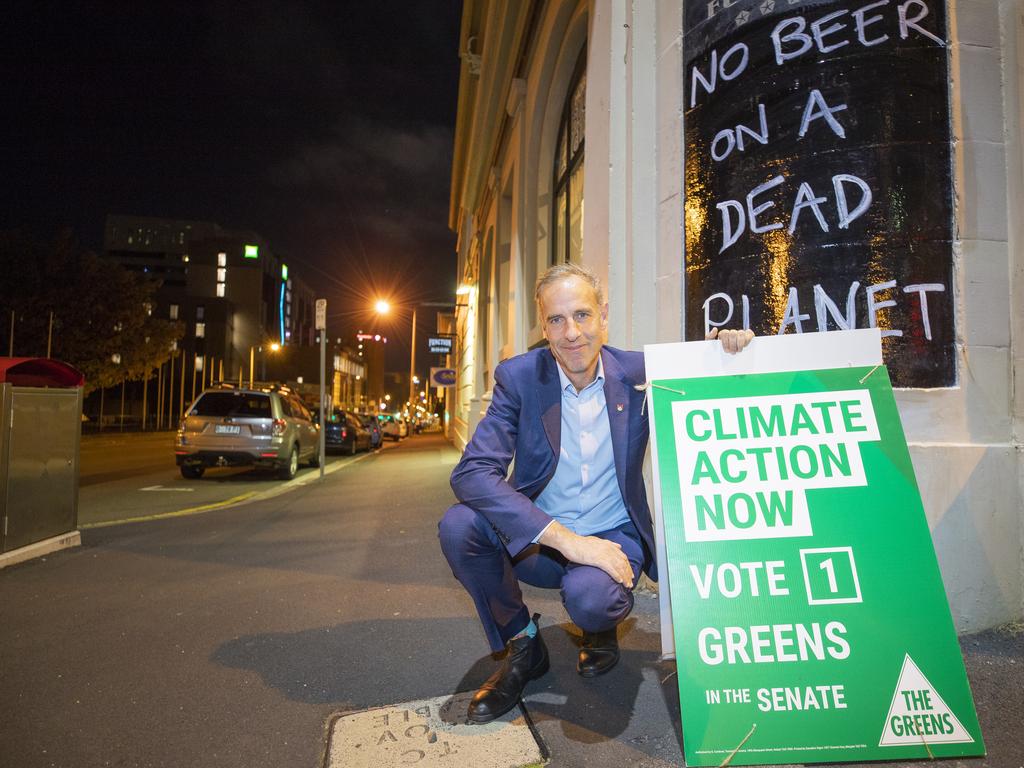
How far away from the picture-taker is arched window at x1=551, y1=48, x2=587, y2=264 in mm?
8359

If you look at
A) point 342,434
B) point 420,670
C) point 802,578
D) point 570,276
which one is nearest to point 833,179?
point 570,276

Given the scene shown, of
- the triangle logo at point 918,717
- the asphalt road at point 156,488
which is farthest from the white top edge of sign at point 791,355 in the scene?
the asphalt road at point 156,488

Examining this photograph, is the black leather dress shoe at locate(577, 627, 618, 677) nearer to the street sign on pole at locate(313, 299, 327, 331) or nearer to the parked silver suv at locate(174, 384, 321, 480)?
the parked silver suv at locate(174, 384, 321, 480)

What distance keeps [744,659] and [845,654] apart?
303mm

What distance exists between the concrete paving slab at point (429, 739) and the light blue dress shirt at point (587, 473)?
792 millimetres

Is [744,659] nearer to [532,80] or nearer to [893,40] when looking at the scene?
[893,40]

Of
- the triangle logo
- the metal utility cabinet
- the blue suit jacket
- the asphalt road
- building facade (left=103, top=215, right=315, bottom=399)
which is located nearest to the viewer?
the triangle logo

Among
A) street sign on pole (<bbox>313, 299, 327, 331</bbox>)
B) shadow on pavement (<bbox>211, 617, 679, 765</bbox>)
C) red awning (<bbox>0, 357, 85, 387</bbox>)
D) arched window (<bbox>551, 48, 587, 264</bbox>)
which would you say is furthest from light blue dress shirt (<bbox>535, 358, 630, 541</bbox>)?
street sign on pole (<bbox>313, 299, 327, 331</bbox>)

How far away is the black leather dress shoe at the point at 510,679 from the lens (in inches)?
90.4

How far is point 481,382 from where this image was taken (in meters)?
16.8

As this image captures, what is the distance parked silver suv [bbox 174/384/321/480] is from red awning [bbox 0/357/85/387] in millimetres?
5488

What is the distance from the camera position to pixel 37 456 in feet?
16.1

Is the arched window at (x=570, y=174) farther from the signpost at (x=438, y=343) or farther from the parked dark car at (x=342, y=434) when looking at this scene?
the signpost at (x=438, y=343)

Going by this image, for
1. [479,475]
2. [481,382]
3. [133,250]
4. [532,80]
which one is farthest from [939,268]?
[133,250]
